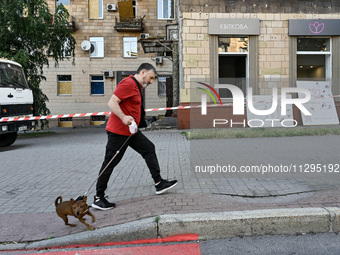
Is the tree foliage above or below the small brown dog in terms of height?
above

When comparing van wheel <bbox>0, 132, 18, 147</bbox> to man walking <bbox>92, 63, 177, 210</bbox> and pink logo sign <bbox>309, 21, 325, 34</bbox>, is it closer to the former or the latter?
man walking <bbox>92, 63, 177, 210</bbox>

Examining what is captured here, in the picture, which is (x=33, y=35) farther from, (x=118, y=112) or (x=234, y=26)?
(x=118, y=112)

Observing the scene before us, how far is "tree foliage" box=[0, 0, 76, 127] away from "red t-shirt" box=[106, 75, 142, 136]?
11341 millimetres

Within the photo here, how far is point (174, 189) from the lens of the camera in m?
4.73

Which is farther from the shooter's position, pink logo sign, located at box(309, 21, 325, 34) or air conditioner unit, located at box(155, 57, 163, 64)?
air conditioner unit, located at box(155, 57, 163, 64)

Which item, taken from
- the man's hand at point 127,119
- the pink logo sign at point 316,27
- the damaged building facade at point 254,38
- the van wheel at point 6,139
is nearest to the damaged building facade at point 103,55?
the damaged building facade at point 254,38

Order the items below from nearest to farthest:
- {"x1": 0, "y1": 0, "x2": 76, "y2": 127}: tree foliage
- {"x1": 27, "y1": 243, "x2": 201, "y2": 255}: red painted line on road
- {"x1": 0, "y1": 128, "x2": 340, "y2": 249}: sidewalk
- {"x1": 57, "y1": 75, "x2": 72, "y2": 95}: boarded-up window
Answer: {"x1": 27, "y1": 243, "x2": 201, "y2": 255}: red painted line on road
{"x1": 0, "y1": 128, "x2": 340, "y2": 249}: sidewalk
{"x1": 0, "y1": 0, "x2": 76, "y2": 127}: tree foliage
{"x1": 57, "y1": 75, "x2": 72, "y2": 95}: boarded-up window

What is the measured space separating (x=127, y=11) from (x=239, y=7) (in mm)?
12479

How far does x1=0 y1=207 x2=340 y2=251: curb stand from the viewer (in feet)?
11.1

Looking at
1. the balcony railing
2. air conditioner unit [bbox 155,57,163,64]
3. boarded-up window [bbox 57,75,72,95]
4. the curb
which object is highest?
the balcony railing

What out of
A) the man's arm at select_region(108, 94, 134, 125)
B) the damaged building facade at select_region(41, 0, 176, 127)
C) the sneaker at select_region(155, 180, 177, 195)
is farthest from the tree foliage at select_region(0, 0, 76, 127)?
the sneaker at select_region(155, 180, 177, 195)

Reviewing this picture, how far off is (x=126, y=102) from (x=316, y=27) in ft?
40.1

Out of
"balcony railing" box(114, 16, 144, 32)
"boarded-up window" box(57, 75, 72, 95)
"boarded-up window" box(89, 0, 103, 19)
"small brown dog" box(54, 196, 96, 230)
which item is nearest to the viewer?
"small brown dog" box(54, 196, 96, 230)

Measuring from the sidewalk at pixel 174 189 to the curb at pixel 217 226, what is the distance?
0.17 metres
